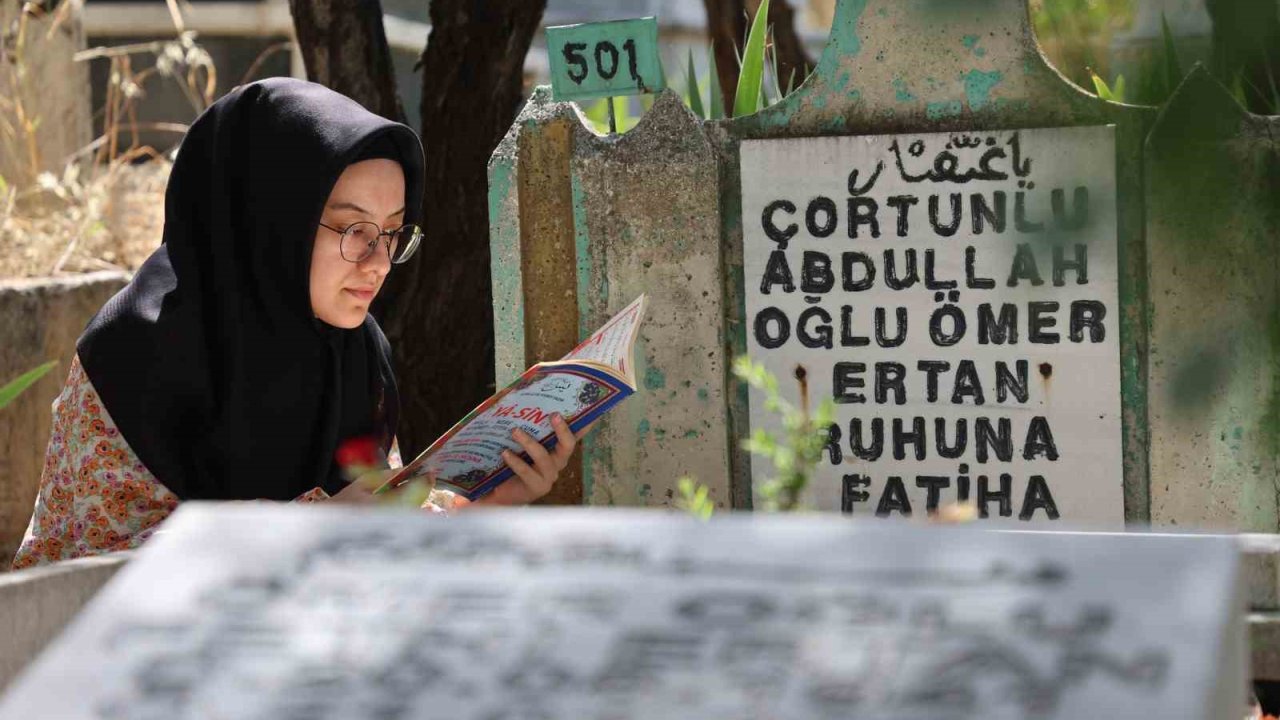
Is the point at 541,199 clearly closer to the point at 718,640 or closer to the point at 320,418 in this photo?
the point at 320,418

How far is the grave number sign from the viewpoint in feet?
13.0

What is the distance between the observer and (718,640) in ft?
5.71

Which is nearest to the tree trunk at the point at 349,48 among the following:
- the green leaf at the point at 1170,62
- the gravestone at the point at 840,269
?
the gravestone at the point at 840,269

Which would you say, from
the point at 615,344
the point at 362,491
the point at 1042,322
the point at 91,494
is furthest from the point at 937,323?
the point at 91,494

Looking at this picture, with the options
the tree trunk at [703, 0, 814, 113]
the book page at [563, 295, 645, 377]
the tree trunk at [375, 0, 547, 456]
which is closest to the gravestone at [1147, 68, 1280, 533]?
the book page at [563, 295, 645, 377]

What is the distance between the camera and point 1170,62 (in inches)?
70.7

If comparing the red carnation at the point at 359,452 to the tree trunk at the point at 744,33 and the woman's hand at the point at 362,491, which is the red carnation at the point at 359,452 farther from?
the tree trunk at the point at 744,33

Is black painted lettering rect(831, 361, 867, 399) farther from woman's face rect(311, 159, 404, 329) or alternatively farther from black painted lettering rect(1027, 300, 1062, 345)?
woman's face rect(311, 159, 404, 329)

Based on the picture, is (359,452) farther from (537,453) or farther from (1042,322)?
(1042,322)

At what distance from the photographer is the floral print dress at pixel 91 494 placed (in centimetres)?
341

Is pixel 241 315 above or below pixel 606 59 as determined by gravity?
below

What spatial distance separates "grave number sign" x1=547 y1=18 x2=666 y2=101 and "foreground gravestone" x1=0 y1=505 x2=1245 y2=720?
7.05ft

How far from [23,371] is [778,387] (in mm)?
2934

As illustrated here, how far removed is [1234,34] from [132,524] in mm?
2393
